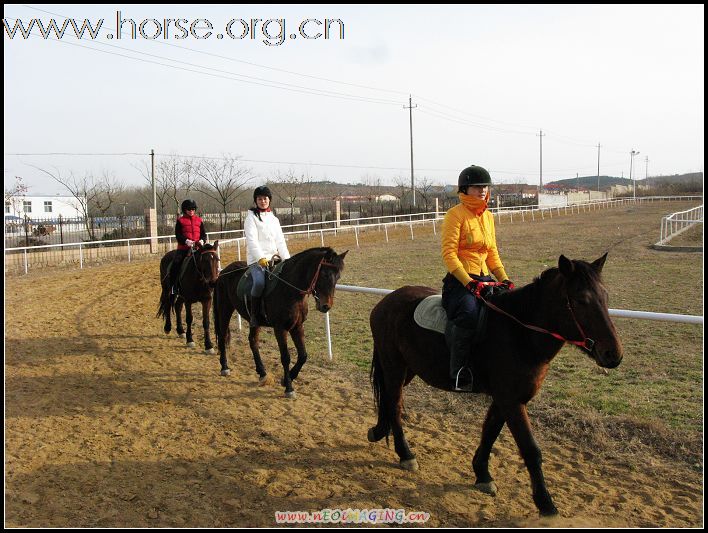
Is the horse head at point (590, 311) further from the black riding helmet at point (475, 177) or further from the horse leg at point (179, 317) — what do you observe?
the horse leg at point (179, 317)

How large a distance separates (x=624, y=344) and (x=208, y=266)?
6790mm

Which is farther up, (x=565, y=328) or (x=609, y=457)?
(x=565, y=328)

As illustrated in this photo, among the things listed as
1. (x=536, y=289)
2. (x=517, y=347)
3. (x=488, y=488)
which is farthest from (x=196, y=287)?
(x=536, y=289)

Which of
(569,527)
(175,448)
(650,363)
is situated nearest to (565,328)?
(569,527)

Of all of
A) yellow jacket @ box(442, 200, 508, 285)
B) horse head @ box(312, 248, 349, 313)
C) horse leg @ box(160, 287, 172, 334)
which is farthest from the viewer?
horse leg @ box(160, 287, 172, 334)

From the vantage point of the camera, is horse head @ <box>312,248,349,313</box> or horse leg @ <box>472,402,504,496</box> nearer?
horse leg @ <box>472,402,504,496</box>

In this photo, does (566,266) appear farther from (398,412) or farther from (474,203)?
(398,412)

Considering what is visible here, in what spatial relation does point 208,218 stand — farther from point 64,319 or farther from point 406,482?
point 406,482

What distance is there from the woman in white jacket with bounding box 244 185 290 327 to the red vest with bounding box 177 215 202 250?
8.86ft

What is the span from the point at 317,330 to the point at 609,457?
623 centimetres

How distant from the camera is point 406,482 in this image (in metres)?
4.61

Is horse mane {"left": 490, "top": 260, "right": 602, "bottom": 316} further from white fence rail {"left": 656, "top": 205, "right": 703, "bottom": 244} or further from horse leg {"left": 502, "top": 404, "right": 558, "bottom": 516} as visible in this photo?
white fence rail {"left": 656, "top": 205, "right": 703, "bottom": 244}

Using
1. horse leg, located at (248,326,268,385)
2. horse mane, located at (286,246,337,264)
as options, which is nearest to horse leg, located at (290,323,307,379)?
horse leg, located at (248,326,268,385)

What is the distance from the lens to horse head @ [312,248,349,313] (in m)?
6.61
